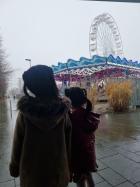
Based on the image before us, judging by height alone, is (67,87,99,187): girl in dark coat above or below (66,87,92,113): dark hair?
below

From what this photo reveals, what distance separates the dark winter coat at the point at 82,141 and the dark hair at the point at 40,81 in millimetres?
606

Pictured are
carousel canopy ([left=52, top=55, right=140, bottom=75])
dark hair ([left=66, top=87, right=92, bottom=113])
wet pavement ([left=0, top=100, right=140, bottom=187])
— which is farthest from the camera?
carousel canopy ([left=52, top=55, right=140, bottom=75])

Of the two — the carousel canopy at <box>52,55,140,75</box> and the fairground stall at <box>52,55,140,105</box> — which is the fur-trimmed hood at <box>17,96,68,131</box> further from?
the carousel canopy at <box>52,55,140,75</box>

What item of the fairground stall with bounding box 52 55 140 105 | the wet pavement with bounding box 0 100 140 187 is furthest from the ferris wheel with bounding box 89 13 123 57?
the wet pavement with bounding box 0 100 140 187

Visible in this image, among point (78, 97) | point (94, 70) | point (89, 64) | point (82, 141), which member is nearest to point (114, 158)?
point (82, 141)

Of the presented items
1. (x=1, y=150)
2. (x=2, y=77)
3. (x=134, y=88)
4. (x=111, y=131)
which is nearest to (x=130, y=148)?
(x=111, y=131)

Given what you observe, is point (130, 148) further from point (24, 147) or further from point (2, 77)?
point (2, 77)

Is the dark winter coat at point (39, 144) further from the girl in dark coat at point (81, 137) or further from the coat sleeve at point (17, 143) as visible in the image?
→ the girl in dark coat at point (81, 137)

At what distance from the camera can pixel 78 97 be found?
8.73 feet

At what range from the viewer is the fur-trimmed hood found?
2.04 metres

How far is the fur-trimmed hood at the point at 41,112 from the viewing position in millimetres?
2041

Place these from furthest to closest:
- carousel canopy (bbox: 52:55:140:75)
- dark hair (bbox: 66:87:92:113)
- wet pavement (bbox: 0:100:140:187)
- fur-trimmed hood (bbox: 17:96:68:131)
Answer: carousel canopy (bbox: 52:55:140:75), wet pavement (bbox: 0:100:140:187), dark hair (bbox: 66:87:92:113), fur-trimmed hood (bbox: 17:96:68:131)

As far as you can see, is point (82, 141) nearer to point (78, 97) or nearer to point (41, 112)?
point (78, 97)

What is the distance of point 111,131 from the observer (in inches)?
276
